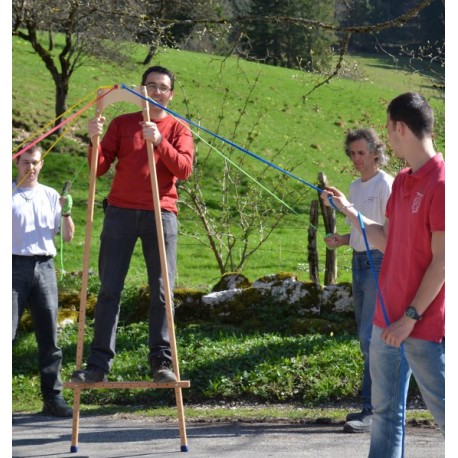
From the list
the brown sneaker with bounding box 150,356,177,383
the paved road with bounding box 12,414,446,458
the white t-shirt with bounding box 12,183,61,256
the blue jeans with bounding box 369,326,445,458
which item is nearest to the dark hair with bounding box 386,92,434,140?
the blue jeans with bounding box 369,326,445,458

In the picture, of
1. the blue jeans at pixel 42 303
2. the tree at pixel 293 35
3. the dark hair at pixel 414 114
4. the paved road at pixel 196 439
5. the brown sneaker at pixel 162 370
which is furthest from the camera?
the tree at pixel 293 35

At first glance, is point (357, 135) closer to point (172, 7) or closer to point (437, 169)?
point (437, 169)

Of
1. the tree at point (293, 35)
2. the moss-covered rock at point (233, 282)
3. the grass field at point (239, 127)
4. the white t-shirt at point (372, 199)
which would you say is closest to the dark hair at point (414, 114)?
the white t-shirt at point (372, 199)

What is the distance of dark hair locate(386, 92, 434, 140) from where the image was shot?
14.5 ft

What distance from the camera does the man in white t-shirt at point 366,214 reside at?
22.5 feet

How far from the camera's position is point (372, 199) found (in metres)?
6.89

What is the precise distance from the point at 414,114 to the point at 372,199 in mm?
2504

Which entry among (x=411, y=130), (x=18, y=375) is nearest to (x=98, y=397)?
(x=18, y=375)

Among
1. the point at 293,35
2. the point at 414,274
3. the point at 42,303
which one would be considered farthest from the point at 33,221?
the point at 293,35

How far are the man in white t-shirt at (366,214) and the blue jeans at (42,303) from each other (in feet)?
7.96

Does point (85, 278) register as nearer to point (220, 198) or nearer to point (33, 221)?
point (33, 221)

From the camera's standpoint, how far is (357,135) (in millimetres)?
6969

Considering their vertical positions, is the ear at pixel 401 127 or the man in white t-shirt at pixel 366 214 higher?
the ear at pixel 401 127

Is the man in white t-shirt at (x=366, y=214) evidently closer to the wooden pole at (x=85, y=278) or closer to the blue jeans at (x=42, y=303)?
the wooden pole at (x=85, y=278)
